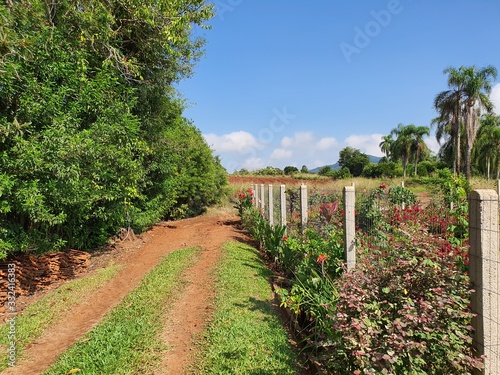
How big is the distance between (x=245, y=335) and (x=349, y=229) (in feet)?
4.96

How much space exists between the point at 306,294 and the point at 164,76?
22.0ft

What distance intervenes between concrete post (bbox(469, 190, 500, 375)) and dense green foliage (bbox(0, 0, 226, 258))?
3.83 metres

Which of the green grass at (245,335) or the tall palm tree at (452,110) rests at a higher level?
the tall palm tree at (452,110)

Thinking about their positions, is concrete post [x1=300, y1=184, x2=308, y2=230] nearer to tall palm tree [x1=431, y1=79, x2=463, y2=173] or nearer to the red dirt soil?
the red dirt soil

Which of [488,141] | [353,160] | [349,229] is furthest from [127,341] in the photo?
[353,160]

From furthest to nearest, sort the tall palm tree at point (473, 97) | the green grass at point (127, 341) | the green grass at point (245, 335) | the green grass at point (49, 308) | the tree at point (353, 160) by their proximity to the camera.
Result: 1. the tree at point (353, 160)
2. the tall palm tree at point (473, 97)
3. the green grass at point (49, 308)
4. the green grass at point (127, 341)
5. the green grass at point (245, 335)

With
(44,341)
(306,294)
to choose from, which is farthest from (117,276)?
(306,294)

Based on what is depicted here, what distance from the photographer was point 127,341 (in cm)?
311

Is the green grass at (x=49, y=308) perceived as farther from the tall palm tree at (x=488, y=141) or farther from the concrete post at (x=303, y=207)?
the tall palm tree at (x=488, y=141)

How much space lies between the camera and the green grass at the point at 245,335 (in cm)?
259

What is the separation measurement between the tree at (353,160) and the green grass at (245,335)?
201 ft

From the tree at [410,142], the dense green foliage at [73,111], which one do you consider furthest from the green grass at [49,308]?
the tree at [410,142]

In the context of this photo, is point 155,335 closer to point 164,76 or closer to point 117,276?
point 117,276

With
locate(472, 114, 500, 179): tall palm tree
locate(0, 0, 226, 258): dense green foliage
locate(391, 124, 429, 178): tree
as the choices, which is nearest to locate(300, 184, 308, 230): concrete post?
locate(0, 0, 226, 258): dense green foliage
